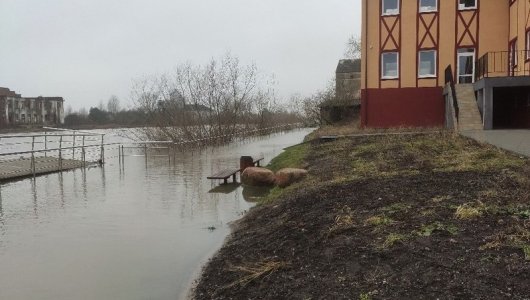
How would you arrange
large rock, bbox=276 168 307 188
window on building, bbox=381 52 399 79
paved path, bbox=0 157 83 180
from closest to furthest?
large rock, bbox=276 168 307 188 < paved path, bbox=0 157 83 180 < window on building, bbox=381 52 399 79

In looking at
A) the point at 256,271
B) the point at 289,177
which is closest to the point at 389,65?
the point at 289,177

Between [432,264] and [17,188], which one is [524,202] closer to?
[432,264]

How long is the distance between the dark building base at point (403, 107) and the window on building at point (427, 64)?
2.32ft

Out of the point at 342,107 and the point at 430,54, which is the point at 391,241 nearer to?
the point at 430,54

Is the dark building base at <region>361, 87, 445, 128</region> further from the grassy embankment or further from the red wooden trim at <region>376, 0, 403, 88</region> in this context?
the grassy embankment

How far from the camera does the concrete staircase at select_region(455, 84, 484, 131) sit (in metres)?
17.9

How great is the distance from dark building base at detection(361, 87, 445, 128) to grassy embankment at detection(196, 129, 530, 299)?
1487cm

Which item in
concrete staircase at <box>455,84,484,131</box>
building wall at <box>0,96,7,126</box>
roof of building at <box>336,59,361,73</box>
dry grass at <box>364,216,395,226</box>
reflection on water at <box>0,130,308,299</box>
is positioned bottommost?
reflection on water at <box>0,130,308,299</box>

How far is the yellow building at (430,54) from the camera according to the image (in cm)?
2194

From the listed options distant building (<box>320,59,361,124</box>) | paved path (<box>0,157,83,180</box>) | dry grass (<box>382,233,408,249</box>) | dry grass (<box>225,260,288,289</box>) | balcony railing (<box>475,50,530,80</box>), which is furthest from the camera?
distant building (<box>320,59,361,124</box>)

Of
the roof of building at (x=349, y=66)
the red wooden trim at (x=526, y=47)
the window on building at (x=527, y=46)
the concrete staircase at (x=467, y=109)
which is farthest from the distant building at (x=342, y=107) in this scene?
the roof of building at (x=349, y=66)

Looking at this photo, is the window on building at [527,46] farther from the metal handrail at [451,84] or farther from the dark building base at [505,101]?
the metal handrail at [451,84]

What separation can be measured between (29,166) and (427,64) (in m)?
17.4

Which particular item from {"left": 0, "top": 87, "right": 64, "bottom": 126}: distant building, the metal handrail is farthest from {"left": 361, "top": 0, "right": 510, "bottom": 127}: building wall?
{"left": 0, "top": 87, "right": 64, "bottom": 126}: distant building
